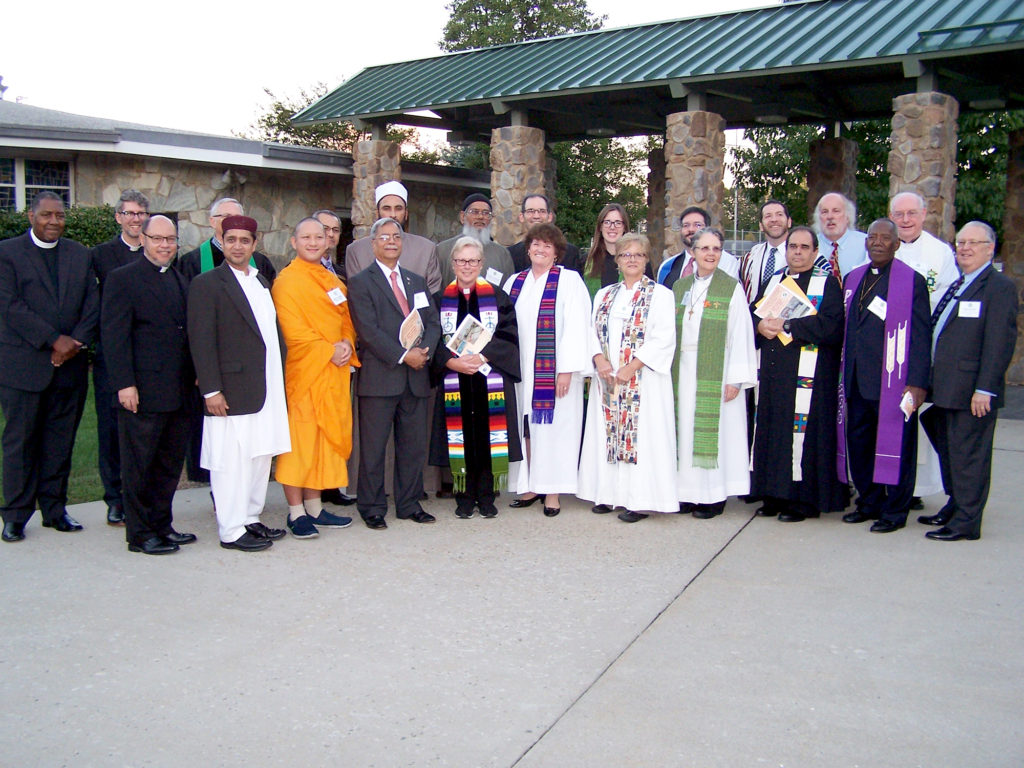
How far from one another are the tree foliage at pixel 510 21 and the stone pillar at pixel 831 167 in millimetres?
19586

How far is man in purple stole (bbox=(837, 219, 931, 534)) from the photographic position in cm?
597

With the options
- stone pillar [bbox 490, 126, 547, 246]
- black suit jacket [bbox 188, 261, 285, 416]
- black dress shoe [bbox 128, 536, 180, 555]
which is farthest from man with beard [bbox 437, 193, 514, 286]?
stone pillar [bbox 490, 126, 547, 246]

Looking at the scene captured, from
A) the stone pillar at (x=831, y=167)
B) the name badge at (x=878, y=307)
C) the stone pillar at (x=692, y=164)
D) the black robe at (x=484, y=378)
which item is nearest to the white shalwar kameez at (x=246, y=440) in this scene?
the black robe at (x=484, y=378)

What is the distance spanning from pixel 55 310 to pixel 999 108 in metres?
12.4

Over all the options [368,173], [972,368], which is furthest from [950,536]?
[368,173]

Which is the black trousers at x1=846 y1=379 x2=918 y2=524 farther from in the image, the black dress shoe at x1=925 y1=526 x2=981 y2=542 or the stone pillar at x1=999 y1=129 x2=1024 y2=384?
the stone pillar at x1=999 y1=129 x2=1024 y2=384

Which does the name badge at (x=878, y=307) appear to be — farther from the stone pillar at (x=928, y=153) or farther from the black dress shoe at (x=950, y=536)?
the stone pillar at (x=928, y=153)

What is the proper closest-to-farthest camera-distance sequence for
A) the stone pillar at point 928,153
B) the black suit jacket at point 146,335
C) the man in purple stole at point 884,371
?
the black suit jacket at point 146,335 < the man in purple stole at point 884,371 < the stone pillar at point 928,153

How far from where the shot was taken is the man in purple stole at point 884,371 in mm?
5969

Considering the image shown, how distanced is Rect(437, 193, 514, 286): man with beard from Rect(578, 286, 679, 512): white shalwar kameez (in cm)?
104

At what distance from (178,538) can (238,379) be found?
3.54 ft

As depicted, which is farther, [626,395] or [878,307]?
[626,395]

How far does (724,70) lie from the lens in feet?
36.9

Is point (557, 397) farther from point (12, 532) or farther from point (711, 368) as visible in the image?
point (12, 532)
